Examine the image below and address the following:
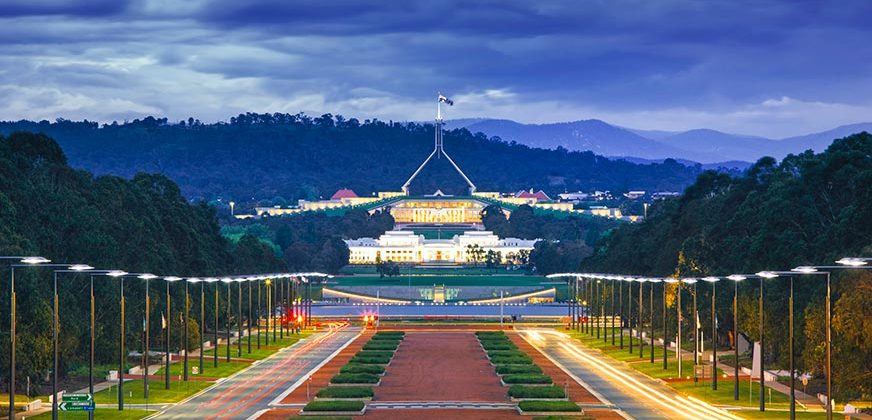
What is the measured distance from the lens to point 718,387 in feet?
305

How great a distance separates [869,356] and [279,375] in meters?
40.6

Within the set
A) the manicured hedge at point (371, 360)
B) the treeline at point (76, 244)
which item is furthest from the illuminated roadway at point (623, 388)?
the treeline at point (76, 244)

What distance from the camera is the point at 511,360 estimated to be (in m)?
113

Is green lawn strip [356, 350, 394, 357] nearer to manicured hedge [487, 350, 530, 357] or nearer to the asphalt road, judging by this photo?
the asphalt road

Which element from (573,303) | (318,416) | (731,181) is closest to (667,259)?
(731,181)

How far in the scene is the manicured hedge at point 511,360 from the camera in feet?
364

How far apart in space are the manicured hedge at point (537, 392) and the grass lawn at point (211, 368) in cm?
2080

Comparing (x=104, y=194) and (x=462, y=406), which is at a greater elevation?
(x=104, y=194)

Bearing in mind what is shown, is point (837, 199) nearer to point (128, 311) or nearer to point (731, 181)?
point (128, 311)

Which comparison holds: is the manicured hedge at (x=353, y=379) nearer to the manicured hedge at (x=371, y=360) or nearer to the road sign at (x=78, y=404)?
the manicured hedge at (x=371, y=360)

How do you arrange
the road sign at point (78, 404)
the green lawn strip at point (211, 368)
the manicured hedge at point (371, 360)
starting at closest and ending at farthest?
the road sign at point (78, 404)
the green lawn strip at point (211, 368)
the manicured hedge at point (371, 360)

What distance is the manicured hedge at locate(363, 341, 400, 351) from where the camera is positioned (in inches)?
4946

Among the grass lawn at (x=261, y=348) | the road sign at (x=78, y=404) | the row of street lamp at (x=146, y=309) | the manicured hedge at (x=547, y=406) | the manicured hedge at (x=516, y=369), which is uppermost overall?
the row of street lamp at (x=146, y=309)

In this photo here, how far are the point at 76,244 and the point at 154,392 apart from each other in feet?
51.6
